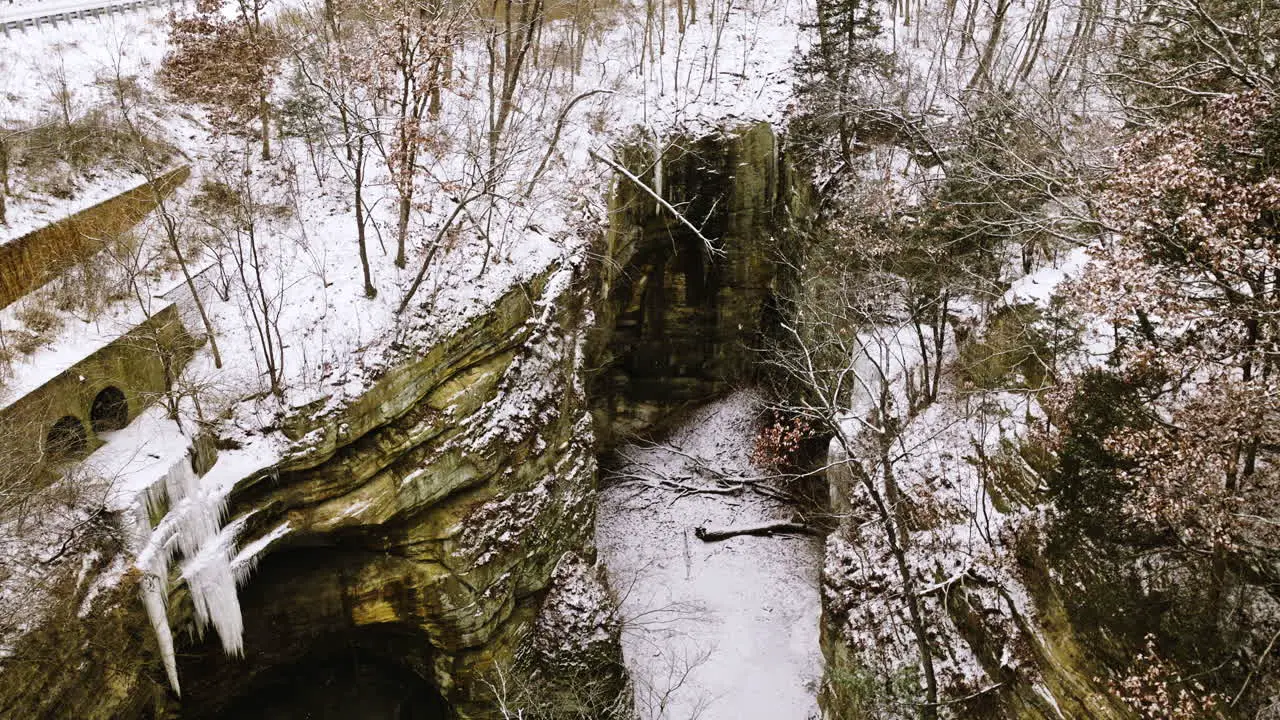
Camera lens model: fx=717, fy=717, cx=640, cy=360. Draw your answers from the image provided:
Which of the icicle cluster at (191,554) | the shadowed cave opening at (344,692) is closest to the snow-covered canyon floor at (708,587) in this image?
the shadowed cave opening at (344,692)

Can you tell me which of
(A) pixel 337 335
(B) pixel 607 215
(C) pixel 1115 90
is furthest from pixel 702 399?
(C) pixel 1115 90

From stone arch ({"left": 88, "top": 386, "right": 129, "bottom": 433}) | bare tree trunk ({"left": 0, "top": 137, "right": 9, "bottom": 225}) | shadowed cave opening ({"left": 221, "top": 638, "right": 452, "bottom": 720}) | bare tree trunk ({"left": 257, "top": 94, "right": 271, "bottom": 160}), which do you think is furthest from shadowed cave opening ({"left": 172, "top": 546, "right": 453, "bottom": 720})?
bare tree trunk ({"left": 257, "top": 94, "right": 271, "bottom": 160})

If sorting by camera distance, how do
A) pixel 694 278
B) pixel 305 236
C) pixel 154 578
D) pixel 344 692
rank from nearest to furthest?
pixel 154 578 → pixel 344 692 → pixel 305 236 → pixel 694 278

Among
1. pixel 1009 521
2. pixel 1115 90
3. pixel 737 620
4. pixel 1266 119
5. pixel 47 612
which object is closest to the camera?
pixel 1266 119

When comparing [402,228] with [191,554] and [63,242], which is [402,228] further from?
[191,554]

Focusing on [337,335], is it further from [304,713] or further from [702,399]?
[702,399]

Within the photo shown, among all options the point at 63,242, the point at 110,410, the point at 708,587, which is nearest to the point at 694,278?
the point at 708,587

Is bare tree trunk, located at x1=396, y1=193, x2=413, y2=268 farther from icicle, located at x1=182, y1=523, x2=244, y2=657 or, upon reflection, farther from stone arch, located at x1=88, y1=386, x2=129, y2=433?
icicle, located at x1=182, y1=523, x2=244, y2=657
